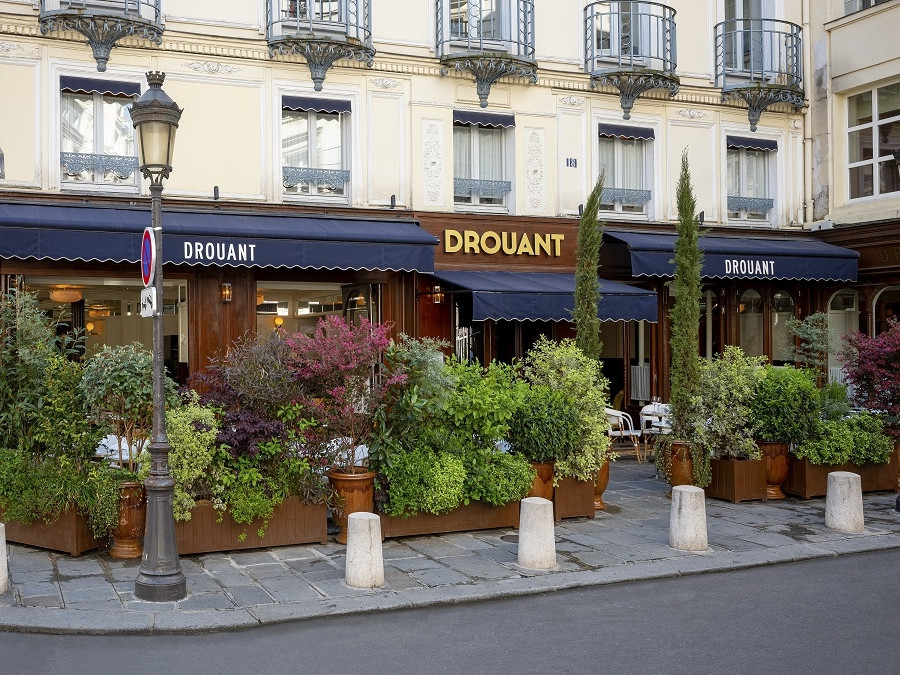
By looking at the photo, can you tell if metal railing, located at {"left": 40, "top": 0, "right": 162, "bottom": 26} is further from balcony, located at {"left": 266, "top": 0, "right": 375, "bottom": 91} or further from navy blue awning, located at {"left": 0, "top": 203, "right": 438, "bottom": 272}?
navy blue awning, located at {"left": 0, "top": 203, "right": 438, "bottom": 272}

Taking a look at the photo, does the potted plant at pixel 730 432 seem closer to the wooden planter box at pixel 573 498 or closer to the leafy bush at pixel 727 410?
the leafy bush at pixel 727 410

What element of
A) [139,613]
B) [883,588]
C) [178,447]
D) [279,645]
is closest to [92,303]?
[178,447]

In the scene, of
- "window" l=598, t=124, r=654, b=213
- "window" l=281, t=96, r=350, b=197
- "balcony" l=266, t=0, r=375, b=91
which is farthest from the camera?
"window" l=598, t=124, r=654, b=213

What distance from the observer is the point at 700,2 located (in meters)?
18.3

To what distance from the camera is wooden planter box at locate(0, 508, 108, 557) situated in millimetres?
8695

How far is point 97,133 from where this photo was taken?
1432 centimetres

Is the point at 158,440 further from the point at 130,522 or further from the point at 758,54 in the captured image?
the point at 758,54

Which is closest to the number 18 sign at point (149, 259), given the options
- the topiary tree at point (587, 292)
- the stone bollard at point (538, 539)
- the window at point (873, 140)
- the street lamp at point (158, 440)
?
the street lamp at point (158, 440)

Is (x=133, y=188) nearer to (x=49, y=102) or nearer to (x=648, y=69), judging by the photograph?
(x=49, y=102)

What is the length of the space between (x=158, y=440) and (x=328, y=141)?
9180 mm

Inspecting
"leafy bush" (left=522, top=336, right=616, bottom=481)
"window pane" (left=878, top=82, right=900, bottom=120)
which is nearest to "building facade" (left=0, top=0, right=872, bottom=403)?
"window pane" (left=878, top=82, right=900, bottom=120)

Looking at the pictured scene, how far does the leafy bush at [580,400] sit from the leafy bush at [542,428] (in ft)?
0.37

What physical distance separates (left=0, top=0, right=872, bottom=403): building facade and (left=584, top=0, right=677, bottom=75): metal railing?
0.05 metres

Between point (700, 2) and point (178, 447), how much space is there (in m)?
14.2
